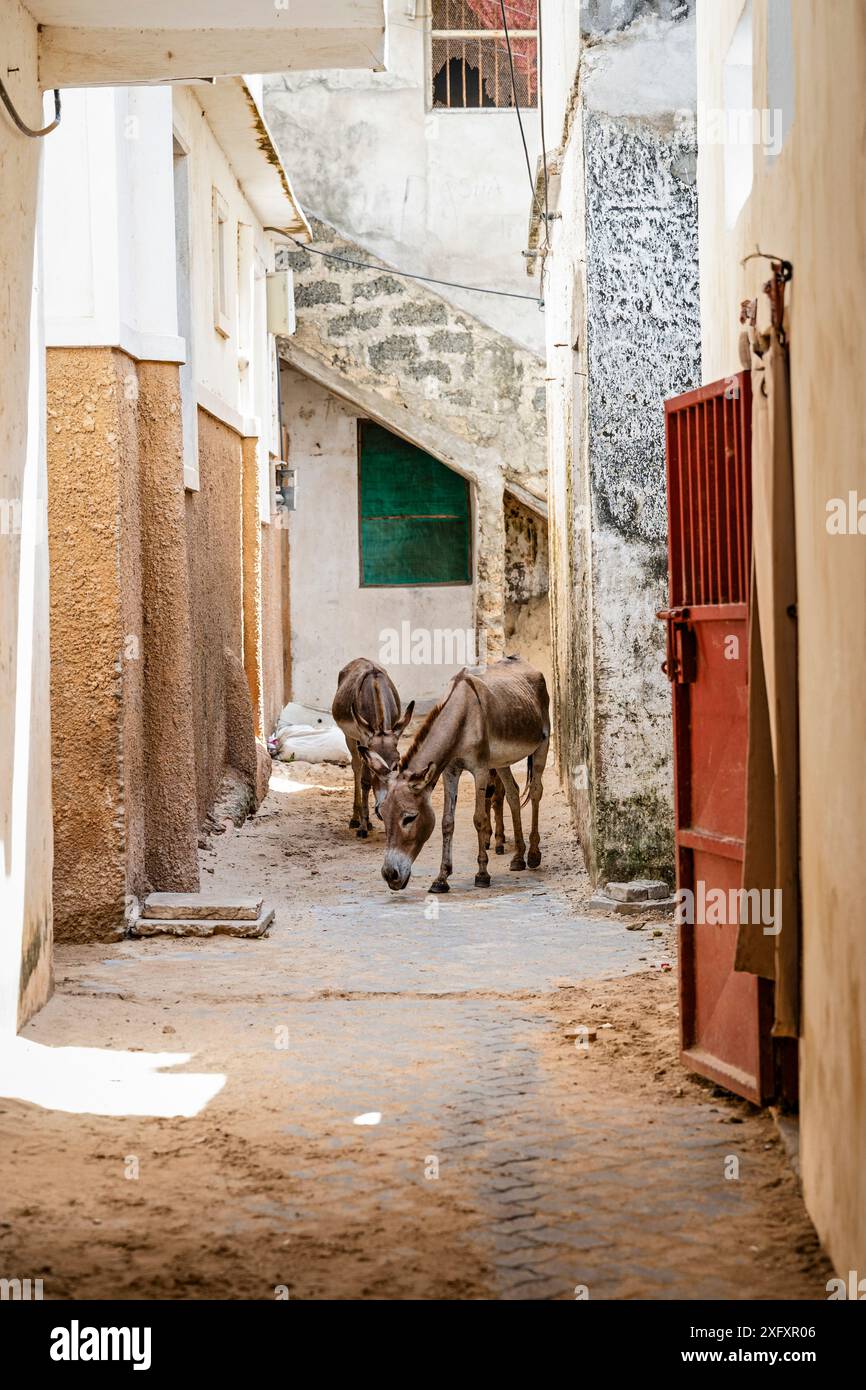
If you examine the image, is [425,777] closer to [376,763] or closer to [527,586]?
[376,763]

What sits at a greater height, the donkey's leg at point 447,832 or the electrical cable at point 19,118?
the electrical cable at point 19,118

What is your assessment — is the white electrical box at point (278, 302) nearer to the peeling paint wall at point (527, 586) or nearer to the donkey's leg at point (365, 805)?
the peeling paint wall at point (527, 586)

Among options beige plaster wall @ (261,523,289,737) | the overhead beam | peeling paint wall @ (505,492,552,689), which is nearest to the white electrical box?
beige plaster wall @ (261,523,289,737)

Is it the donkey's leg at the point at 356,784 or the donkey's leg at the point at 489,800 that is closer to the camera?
the donkey's leg at the point at 489,800

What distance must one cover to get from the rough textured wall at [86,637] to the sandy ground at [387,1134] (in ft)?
1.73

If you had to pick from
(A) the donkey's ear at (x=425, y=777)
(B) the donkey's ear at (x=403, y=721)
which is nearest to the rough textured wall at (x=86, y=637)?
(A) the donkey's ear at (x=425, y=777)

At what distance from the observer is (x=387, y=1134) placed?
5.66 m

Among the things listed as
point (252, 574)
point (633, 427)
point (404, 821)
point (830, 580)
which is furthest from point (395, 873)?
point (830, 580)

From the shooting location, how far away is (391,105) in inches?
862

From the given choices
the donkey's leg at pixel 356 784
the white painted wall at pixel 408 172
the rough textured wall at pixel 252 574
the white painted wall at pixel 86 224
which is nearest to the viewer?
the white painted wall at pixel 86 224

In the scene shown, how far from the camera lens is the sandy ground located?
4359 mm

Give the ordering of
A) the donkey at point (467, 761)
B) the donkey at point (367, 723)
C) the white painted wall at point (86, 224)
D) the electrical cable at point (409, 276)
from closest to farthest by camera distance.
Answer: the white painted wall at point (86, 224) < the donkey at point (467, 761) < the donkey at point (367, 723) < the electrical cable at point (409, 276)

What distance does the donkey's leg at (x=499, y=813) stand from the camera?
12695mm

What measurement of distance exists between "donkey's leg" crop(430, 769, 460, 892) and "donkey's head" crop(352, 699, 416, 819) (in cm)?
136
